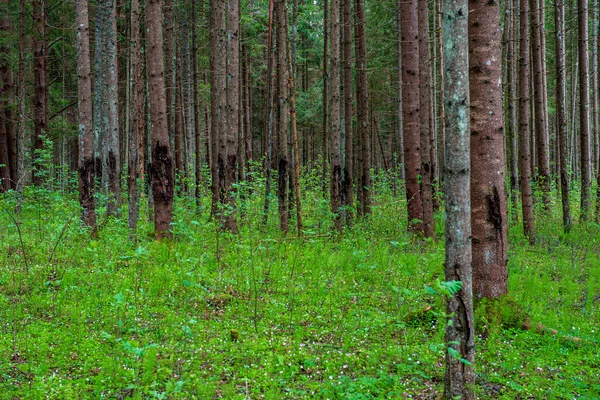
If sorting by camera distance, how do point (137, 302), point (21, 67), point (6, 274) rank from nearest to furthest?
point (137, 302) < point (6, 274) < point (21, 67)

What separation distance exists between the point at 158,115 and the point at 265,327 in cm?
560

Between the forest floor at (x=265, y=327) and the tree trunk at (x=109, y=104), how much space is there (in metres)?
3.68

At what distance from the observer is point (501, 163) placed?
5.46 m

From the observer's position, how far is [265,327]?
5.59 m

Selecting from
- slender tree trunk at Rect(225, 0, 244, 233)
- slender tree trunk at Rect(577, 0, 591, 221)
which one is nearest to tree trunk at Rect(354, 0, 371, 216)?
slender tree trunk at Rect(225, 0, 244, 233)

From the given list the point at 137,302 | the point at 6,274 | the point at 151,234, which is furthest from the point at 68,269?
the point at 151,234

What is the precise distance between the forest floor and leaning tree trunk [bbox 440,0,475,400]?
0.82 ft

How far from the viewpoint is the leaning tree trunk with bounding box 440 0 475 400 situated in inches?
139

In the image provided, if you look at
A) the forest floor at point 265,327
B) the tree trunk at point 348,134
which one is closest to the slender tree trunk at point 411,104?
the tree trunk at point 348,134

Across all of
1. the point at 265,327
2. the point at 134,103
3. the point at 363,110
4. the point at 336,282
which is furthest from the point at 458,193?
the point at 134,103

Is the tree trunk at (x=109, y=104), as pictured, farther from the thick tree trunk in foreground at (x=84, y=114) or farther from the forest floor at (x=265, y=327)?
the forest floor at (x=265, y=327)

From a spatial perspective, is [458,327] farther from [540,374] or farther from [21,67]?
[21,67]

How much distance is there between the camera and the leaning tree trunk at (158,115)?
9297 millimetres

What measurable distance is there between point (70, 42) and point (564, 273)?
23.3 metres
